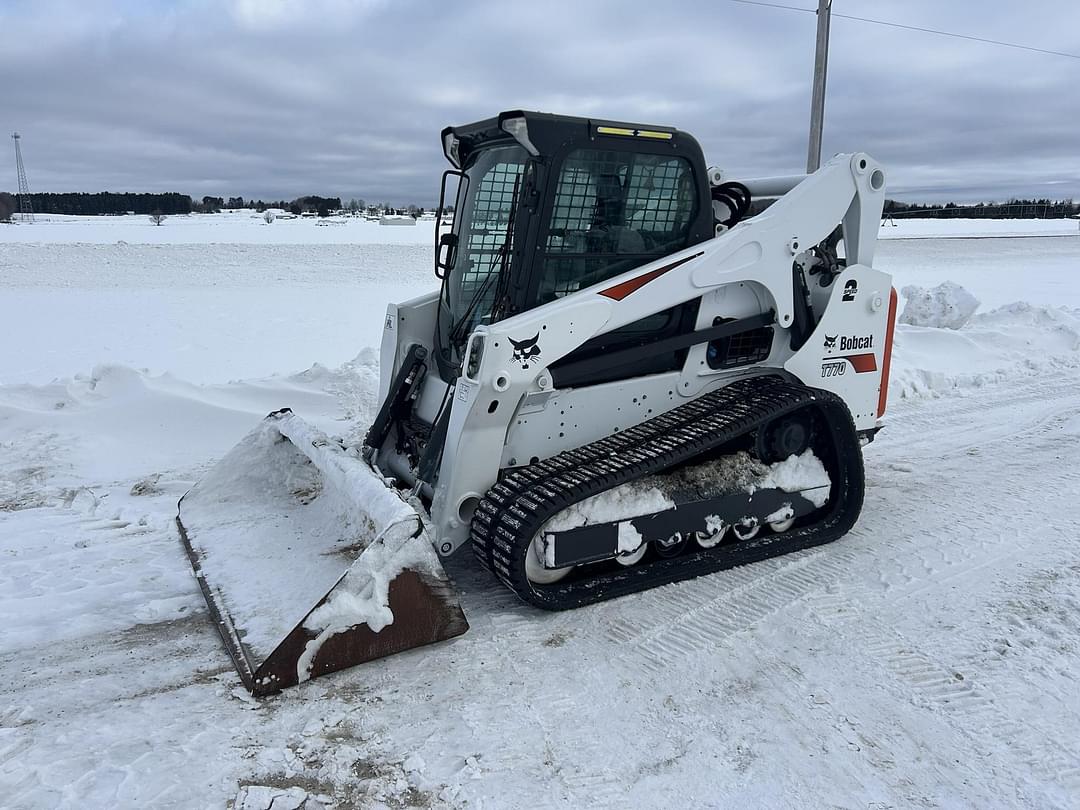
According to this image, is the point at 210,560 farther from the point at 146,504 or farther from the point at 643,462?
the point at 643,462

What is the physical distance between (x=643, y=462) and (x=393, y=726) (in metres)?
1.73

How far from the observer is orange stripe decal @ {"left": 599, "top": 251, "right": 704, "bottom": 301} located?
4344mm

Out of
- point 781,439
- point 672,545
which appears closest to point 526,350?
point 672,545

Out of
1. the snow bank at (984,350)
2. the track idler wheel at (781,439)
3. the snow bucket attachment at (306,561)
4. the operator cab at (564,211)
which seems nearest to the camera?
the snow bucket attachment at (306,561)

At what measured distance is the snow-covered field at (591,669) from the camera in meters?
2.94

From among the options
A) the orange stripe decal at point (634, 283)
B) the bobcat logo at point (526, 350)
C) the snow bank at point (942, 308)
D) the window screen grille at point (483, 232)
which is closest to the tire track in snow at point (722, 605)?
the bobcat logo at point (526, 350)

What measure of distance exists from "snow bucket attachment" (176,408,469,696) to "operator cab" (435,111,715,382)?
1.05m

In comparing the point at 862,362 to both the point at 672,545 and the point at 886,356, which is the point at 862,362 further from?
the point at 672,545

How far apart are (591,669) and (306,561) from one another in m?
1.48

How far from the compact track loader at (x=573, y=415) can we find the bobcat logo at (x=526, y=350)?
0.04 ft

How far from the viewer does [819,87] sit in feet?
31.7

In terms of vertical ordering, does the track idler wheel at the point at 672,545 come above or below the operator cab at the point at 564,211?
below

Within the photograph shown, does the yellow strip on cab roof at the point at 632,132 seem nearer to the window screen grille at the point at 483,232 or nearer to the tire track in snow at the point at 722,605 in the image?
the window screen grille at the point at 483,232

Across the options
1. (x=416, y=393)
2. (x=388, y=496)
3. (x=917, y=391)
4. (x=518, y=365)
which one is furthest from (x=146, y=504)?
(x=917, y=391)
